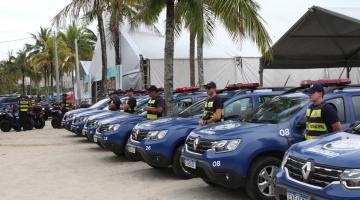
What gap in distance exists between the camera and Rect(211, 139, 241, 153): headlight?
268 inches

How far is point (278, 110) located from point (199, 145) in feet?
4.20

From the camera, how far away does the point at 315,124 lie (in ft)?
21.1

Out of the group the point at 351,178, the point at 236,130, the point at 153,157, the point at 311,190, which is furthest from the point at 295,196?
the point at 153,157

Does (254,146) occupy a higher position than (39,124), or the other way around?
(254,146)

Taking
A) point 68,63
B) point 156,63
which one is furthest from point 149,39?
point 68,63

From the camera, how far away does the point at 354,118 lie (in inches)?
281

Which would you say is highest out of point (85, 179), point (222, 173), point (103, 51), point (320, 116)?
point (103, 51)

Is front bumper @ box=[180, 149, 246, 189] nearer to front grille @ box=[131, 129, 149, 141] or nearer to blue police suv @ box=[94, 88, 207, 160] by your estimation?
front grille @ box=[131, 129, 149, 141]

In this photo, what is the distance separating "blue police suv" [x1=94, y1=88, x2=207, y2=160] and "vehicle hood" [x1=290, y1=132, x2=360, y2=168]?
5940mm

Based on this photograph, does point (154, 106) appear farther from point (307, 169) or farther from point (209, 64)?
point (209, 64)

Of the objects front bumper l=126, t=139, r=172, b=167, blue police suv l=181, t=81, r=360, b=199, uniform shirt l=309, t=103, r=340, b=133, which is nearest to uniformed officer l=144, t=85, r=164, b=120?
front bumper l=126, t=139, r=172, b=167

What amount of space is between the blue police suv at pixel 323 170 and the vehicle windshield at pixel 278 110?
1.69 metres

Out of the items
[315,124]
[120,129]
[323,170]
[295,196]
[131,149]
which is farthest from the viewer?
[120,129]

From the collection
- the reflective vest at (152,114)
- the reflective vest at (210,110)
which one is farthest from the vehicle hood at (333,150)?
the reflective vest at (152,114)
